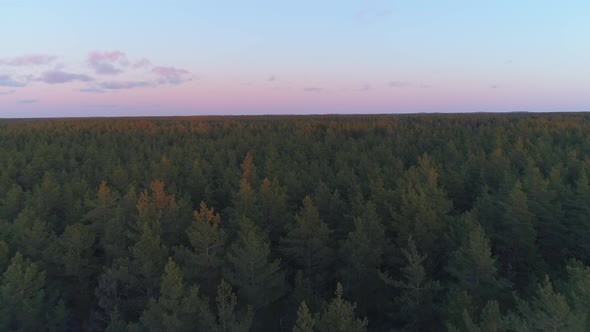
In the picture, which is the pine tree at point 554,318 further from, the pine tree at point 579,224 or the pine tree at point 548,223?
the pine tree at point 548,223

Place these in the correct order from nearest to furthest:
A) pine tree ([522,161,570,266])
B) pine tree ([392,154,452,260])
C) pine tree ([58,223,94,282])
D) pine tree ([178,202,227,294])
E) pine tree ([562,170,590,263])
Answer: pine tree ([178,202,227,294]), pine tree ([562,170,590,263]), pine tree ([392,154,452,260]), pine tree ([58,223,94,282]), pine tree ([522,161,570,266])

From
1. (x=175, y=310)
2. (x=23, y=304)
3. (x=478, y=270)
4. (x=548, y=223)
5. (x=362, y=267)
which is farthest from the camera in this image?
(x=548, y=223)

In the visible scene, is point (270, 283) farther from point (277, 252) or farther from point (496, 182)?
point (496, 182)

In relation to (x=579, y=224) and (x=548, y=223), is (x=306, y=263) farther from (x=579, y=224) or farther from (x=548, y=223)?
(x=579, y=224)

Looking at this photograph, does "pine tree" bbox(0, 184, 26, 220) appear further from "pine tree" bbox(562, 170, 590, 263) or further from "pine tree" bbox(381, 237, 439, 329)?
"pine tree" bbox(562, 170, 590, 263)

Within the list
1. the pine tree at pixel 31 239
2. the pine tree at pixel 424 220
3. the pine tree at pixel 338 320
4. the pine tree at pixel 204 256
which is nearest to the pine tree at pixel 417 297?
the pine tree at pixel 424 220

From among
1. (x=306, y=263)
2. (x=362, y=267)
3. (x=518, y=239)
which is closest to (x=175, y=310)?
(x=306, y=263)

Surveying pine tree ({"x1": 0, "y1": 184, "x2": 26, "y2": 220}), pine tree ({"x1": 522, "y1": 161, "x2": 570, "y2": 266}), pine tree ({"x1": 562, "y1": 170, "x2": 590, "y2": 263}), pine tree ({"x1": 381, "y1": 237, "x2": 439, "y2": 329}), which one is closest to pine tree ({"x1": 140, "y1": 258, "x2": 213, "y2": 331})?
pine tree ({"x1": 381, "y1": 237, "x2": 439, "y2": 329})

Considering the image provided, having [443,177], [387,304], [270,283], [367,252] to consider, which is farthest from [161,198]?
[443,177]
